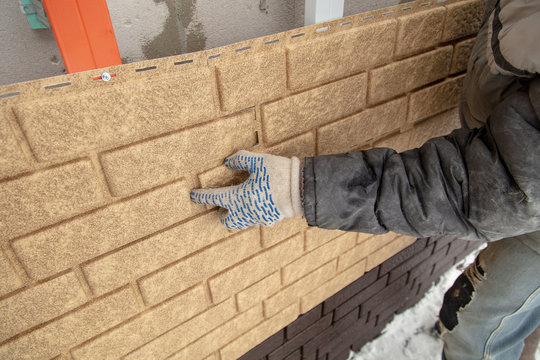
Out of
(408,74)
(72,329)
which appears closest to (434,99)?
(408,74)

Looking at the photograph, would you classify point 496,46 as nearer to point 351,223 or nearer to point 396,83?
point 396,83

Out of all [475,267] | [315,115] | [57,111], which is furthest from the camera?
[475,267]

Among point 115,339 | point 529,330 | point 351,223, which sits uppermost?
point 351,223

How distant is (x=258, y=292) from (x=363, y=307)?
1107 millimetres

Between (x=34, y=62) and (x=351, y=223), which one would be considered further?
(x=351, y=223)

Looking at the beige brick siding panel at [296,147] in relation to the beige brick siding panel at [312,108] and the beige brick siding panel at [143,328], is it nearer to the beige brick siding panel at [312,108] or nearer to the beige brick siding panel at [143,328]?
the beige brick siding panel at [312,108]

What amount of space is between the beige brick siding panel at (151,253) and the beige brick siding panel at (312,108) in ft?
1.28

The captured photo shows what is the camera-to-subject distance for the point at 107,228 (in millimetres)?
1001

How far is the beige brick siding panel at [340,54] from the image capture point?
1.14 metres

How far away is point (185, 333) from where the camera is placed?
1.36 m

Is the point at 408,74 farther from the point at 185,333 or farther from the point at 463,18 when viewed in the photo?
the point at 185,333

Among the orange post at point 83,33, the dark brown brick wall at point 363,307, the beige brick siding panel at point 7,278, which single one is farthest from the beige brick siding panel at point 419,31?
the beige brick siding panel at point 7,278

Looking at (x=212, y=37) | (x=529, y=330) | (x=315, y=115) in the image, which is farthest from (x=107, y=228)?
(x=529, y=330)

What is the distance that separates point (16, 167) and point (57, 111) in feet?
0.55
